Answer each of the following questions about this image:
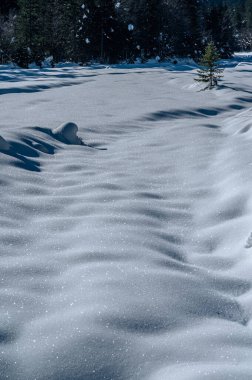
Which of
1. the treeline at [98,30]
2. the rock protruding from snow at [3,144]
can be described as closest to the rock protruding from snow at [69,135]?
the rock protruding from snow at [3,144]

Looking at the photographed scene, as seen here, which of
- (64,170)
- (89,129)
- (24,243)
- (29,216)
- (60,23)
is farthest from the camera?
(60,23)

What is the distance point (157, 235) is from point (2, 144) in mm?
2840

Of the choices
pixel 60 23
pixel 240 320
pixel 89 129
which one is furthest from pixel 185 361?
pixel 60 23

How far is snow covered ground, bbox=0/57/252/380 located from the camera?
6.54 feet

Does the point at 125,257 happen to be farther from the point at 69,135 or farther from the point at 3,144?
the point at 69,135

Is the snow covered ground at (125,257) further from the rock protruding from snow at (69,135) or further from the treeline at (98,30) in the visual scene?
the treeline at (98,30)

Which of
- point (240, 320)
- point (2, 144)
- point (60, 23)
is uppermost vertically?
point (60, 23)

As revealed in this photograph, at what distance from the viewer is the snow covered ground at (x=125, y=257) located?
1993 millimetres

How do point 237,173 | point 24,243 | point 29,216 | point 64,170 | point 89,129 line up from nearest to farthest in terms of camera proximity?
1. point 24,243
2. point 29,216
3. point 237,173
4. point 64,170
5. point 89,129

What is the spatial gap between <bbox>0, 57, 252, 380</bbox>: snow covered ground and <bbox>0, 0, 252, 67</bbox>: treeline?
24.2m

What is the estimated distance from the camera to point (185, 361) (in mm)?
1961

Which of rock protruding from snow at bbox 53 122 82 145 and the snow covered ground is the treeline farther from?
the snow covered ground

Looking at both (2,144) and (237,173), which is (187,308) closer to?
(237,173)

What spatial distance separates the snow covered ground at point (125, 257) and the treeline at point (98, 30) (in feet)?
79.4
